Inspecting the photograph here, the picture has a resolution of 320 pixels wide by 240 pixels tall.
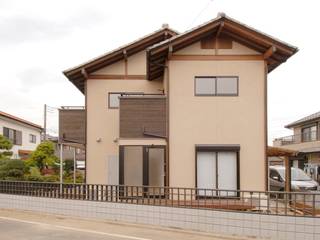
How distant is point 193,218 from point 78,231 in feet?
8.79

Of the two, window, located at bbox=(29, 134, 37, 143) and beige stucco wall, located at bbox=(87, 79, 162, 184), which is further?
window, located at bbox=(29, 134, 37, 143)

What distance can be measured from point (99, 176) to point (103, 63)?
4.40 meters

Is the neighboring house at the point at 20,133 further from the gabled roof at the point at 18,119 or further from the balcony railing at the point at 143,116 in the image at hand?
the balcony railing at the point at 143,116

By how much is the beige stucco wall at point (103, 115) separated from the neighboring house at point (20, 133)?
78.3 ft

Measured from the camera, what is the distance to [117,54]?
681 inches

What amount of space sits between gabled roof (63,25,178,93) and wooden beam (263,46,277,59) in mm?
4434

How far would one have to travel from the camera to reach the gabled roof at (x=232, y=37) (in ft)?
44.8

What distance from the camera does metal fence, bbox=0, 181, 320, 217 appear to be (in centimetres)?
975

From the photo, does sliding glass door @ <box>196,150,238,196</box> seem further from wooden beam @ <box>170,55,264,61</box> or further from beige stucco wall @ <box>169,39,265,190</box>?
wooden beam @ <box>170,55,264,61</box>

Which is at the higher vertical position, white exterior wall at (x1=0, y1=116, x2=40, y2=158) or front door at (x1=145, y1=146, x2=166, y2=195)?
white exterior wall at (x1=0, y1=116, x2=40, y2=158)

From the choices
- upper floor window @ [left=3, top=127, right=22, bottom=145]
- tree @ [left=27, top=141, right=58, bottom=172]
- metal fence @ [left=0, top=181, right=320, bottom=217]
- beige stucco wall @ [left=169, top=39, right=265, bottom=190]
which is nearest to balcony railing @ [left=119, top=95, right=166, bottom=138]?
beige stucco wall @ [left=169, top=39, right=265, bottom=190]

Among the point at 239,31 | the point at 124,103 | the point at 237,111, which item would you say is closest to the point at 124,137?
the point at 124,103

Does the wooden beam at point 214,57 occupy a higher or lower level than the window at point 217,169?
higher

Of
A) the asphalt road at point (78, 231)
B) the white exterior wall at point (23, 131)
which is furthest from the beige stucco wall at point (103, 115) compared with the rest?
the white exterior wall at point (23, 131)
